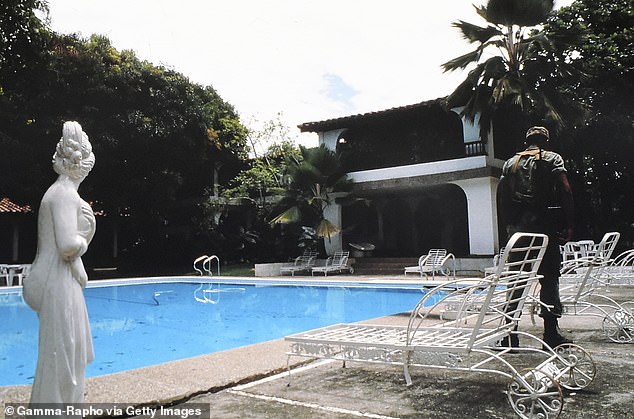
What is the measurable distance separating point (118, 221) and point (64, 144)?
2201 cm

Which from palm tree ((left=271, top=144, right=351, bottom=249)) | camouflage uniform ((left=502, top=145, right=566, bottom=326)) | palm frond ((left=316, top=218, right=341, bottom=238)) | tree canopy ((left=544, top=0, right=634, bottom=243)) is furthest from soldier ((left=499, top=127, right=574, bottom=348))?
palm tree ((left=271, top=144, right=351, bottom=249))

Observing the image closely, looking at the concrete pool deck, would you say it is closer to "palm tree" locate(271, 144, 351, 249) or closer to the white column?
the white column

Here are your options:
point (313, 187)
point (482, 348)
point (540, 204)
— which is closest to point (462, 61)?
point (313, 187)

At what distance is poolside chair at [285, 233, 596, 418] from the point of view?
2771 millimetres

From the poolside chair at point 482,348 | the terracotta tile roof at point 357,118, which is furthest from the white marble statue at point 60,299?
the terracotta tile roof at point 357,118

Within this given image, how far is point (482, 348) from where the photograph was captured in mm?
3061

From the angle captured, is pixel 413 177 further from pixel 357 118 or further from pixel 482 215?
pixel 357 118

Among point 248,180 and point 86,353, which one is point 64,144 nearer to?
point 86,353

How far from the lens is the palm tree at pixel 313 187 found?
61.4 feet

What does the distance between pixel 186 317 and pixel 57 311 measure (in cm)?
883

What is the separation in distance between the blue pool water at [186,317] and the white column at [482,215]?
5.65 metres

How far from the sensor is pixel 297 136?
79.3ft

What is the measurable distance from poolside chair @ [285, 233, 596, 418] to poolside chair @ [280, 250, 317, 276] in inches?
585

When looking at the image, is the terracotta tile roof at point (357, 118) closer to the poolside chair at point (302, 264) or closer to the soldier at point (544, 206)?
the poolside chair at point (302, 264)
